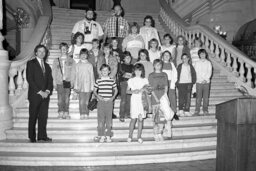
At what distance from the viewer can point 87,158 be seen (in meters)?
5.43

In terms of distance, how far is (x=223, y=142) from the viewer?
3.37 m

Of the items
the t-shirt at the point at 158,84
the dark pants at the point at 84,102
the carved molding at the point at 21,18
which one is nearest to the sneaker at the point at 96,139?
the dark pants at the point at 84,102

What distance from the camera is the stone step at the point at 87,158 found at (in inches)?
212

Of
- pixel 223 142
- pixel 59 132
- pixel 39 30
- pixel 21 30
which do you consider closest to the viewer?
pixel 223 142

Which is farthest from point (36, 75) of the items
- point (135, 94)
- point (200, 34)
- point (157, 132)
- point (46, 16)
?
point (200, 34)

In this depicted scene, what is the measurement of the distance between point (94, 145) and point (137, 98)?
1189mm

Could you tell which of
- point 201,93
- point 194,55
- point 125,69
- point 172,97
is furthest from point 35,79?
point 194,55

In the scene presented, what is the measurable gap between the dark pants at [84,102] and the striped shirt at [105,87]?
2.00 ft

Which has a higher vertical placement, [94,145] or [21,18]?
[21,18]

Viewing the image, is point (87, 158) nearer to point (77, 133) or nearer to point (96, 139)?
point (96, 139)

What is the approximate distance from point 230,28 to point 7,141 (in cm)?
1022

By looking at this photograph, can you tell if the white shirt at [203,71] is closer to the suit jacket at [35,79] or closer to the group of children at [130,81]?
the group of children at [130,81]

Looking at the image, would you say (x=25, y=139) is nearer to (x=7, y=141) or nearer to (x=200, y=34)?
(x=7, y=141)

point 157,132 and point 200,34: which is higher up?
point 200,34
